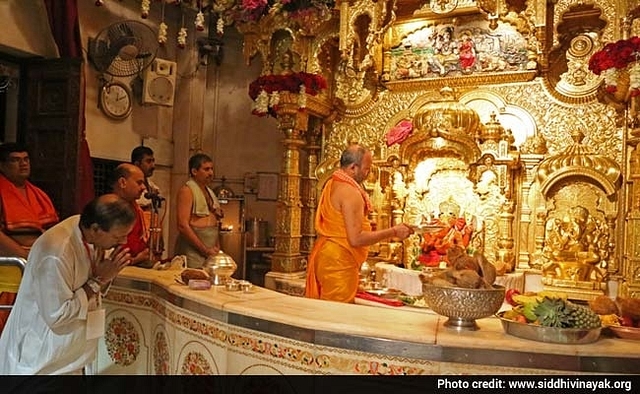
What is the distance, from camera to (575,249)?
557 centimetres

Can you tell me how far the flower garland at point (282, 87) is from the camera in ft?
20.7

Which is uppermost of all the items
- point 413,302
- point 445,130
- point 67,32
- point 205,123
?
point 67,32

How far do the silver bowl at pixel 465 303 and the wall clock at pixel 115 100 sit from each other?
5869mm

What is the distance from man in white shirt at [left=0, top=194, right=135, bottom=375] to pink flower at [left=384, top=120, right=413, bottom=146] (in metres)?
4.39

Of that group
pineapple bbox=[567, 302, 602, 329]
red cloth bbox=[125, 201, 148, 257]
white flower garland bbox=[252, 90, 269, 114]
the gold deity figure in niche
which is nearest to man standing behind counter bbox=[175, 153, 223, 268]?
red cloth bbox=[125, 201, 148, 257]

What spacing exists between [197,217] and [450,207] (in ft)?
10.6

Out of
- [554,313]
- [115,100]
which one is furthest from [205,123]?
[554,313]

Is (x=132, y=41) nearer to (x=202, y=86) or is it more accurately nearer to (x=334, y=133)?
(x=202, y=86)

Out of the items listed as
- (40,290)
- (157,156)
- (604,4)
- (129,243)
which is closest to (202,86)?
(157,156)

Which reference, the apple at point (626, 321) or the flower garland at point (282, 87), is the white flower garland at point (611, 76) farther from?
the apple at point (626, 321)

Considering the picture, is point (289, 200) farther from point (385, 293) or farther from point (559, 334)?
point (559, 334)

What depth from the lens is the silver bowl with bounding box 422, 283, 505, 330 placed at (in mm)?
2113
